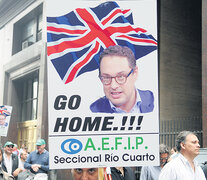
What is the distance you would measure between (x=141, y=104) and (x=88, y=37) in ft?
2.98

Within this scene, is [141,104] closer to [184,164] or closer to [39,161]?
[184,164]

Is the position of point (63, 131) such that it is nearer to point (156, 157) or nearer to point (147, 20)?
point (156, 157)

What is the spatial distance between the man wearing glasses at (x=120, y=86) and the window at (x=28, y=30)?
68.2ft

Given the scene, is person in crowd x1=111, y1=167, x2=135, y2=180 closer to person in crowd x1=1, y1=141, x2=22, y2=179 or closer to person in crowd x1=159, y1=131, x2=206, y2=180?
person in crowd x1=159, y1=131, x2=206, y2=180

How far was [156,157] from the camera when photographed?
4027 millimetres

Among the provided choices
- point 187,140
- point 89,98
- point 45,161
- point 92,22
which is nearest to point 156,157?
point 187,140

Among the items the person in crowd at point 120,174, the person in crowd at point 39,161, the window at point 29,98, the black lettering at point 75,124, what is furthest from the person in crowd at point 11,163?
the window at point 29,98

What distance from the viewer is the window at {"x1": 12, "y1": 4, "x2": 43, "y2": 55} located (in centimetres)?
2522

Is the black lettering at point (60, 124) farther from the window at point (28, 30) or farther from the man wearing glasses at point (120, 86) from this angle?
the window at point (28, 30)

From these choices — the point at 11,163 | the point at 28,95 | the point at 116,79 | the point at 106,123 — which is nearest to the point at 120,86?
the point at 116,79

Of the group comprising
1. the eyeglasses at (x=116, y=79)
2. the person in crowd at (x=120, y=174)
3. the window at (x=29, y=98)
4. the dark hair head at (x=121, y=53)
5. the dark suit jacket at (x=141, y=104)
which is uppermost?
the window at (x=29, y=98)

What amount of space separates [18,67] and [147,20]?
22113 mm

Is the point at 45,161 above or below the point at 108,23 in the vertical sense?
below

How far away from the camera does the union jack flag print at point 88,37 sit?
13.2ft
